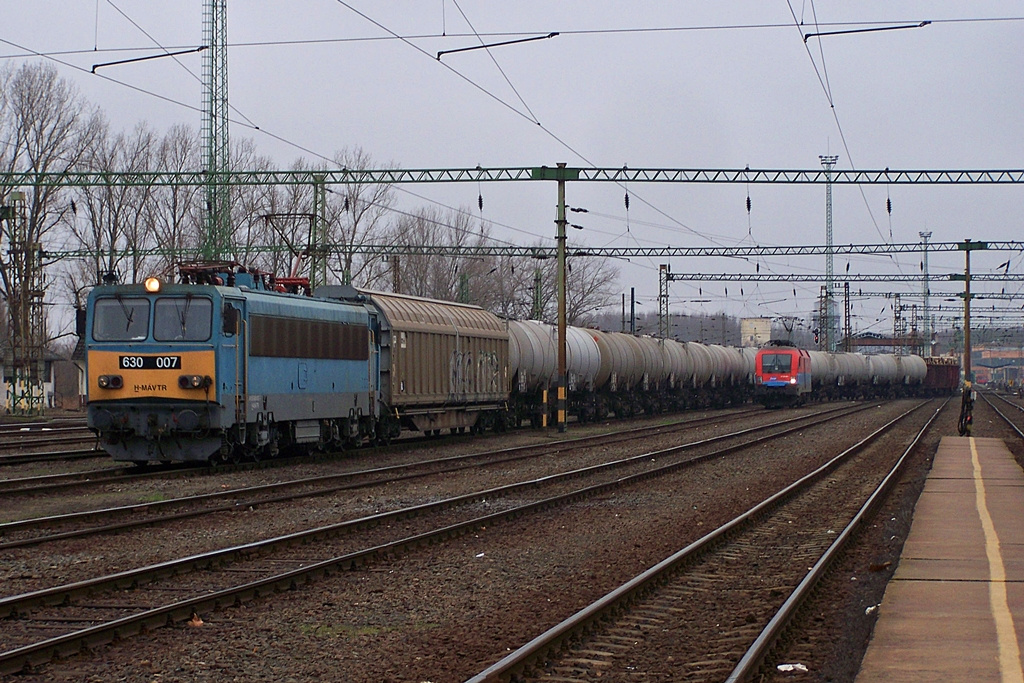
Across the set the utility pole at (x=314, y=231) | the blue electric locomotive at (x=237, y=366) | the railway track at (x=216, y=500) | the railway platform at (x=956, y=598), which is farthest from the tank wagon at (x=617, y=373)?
the railway platform at (x=956, y=598)

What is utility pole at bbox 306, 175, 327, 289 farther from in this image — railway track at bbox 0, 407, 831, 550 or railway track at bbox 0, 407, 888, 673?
railway track at bbox 0, 407, 888, 673

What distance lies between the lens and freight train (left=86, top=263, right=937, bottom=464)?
61.2ft

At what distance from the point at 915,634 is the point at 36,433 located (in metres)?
27.0

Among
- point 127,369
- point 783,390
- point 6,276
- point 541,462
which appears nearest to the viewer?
point 127,369

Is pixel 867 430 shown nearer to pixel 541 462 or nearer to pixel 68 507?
pixel 541 462

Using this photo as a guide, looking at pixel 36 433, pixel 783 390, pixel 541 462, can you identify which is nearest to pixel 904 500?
pixel 541 462

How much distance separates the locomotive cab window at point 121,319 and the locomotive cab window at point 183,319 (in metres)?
0.21

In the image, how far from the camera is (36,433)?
30219 millimetres

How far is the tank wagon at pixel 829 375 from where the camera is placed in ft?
193

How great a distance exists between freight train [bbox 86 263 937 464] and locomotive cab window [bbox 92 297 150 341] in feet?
0.05

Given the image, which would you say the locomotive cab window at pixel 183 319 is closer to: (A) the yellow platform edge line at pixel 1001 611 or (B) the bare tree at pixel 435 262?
(A) the yellow platform edge line at pixel 1001 611

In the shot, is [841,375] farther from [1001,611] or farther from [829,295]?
[1001,611]

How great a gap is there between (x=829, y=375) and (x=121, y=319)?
196 feet

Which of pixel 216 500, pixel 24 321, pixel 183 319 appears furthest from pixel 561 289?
pixel 24 321
